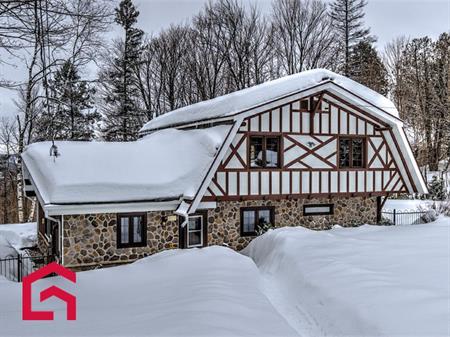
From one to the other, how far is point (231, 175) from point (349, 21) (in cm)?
2303

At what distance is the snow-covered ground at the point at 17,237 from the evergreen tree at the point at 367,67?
77.5 ft

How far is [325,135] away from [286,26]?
16.9m

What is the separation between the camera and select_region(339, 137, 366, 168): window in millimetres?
14266

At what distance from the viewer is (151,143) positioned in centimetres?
1438

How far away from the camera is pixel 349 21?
30062 mm

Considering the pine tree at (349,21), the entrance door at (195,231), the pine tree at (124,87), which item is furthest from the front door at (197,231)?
the pine tree at (349,21)

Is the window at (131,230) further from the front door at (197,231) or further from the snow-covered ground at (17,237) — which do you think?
the snow-covered ground at (17,237)

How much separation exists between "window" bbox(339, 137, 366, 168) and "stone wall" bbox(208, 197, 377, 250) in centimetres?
129

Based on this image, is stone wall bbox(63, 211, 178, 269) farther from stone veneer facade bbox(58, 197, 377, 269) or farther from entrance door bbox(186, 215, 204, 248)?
entrance door bbox(186, 215, 204, 248)

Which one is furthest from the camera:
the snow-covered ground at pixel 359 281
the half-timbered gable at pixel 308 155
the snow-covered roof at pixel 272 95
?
the half-timbered gable at pixel 308 155

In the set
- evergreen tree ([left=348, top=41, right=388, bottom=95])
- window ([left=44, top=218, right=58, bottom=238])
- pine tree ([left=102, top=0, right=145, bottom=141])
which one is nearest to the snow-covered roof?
window ([left=44, top=218, right=58, bottom=238])

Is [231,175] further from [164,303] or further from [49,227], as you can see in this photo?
[164,303]

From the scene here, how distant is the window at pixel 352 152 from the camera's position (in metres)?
14.3

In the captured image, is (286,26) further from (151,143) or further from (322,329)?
(322,329)
